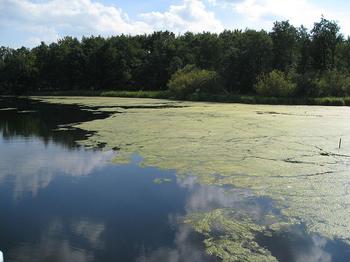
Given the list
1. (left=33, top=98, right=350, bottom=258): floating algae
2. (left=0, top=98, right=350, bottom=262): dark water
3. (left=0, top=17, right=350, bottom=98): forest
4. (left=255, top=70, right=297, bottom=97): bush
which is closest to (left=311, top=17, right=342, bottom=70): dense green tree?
(left=0, top=17, right=350, bottom=98): forest

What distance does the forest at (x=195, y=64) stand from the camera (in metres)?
30.6

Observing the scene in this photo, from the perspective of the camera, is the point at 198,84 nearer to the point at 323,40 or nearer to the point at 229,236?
the point at 323,40

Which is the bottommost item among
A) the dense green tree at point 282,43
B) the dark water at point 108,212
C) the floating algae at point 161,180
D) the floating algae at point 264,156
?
the dark water at point 108,212

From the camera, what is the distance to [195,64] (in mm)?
43344

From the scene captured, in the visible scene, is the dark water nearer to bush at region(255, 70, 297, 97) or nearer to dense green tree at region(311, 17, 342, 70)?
bush at region(255, 70, 297, 97)

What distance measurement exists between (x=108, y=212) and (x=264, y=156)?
427 centimetres

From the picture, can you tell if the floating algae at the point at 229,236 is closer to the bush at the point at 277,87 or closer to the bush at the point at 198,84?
the bush at the point at 277,87

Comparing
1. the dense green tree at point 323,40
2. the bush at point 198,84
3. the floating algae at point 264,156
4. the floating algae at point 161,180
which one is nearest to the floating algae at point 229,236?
the floating algae at point 264,156

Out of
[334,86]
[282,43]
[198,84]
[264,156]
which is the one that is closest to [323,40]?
[282,43]

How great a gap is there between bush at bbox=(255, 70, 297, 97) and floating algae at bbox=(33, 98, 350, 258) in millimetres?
12977

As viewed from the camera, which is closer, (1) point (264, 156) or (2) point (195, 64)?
(1) point (264, 156)

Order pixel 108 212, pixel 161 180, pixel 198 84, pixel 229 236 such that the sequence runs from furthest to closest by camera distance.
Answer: pixel 198 84 < pixel 161 180 < pixel 108 212 < pixel 229 236

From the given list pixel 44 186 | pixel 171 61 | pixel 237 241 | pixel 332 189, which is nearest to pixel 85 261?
pixel 237 241

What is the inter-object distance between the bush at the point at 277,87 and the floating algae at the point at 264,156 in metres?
13.0
